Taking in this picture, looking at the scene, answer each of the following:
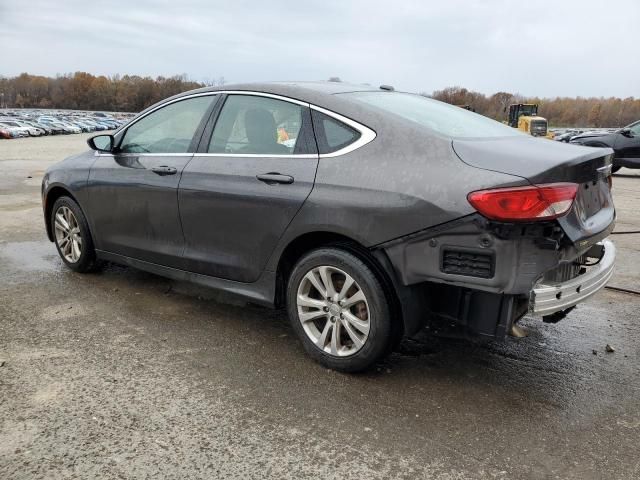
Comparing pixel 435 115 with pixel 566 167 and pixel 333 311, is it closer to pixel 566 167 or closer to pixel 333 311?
pixel 566 167

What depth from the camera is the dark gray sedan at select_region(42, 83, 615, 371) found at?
275cm

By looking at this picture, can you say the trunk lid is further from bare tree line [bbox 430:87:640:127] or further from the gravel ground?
bare tree line [bbox 430:87:640:127]

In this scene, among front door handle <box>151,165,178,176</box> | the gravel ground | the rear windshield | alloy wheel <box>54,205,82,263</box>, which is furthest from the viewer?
alloy wheel <box>54,205,82,263</box>

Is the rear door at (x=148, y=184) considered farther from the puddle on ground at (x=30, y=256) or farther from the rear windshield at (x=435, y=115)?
the rear windshield at (x=435, y=115)

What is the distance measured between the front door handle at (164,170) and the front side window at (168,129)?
15 centimetres

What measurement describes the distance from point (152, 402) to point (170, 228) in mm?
1481

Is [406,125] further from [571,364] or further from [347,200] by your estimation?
[571,364]

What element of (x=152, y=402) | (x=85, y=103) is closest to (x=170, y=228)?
(x=152, y=402)

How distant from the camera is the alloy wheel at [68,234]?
200 inches

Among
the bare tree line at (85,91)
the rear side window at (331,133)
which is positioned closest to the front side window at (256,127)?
the rear side window at (331,133)

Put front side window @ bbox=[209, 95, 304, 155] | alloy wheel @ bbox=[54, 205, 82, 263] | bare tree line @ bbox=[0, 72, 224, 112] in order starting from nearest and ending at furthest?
front side window @ bbox=[209, 95, 304, 155] → alloy wheel @ bbox=[54, 205, 82, 263] → bare tree line @ bbox=[0, 72, 224, 112]

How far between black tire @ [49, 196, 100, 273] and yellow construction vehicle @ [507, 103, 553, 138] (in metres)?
35.6

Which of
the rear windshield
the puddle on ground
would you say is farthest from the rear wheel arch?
the puddle on ground

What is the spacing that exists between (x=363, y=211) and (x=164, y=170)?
175cm
